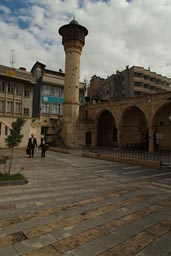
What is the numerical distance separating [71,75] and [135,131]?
14.4 m

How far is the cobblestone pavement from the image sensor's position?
291cm

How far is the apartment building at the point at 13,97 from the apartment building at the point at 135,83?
76.2ft

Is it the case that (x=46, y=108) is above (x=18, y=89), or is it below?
below

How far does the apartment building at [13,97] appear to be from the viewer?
25.4m

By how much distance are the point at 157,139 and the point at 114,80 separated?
88.6ft

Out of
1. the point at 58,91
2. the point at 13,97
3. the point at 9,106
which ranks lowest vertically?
the point at 9,106

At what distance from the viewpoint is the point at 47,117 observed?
32.5m

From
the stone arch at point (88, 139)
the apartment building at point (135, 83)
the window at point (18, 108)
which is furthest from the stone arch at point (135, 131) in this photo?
the window at point (18, 108)

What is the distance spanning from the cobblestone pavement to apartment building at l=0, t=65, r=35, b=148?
68.7ft

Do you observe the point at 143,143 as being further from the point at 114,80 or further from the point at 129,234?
the point at 129,234

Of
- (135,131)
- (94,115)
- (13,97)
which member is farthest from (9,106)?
(135,131)

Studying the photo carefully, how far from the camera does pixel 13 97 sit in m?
26.6

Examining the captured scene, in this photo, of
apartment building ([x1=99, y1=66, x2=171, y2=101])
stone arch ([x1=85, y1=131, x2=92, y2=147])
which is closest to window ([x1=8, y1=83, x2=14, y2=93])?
stone arch ([x1=85, y1=131, x2=92, y2=147])

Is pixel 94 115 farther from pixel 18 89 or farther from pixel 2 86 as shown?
pixel 2 86
